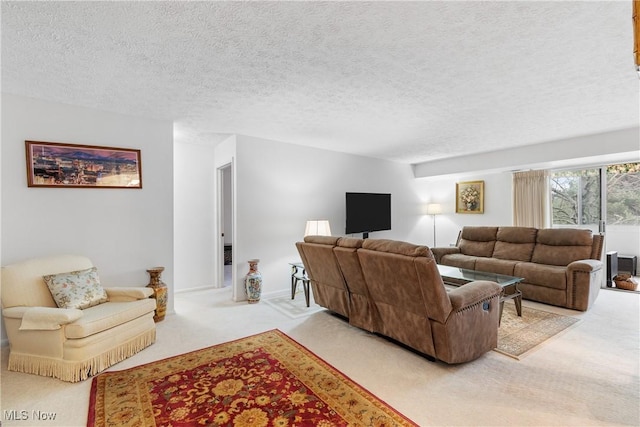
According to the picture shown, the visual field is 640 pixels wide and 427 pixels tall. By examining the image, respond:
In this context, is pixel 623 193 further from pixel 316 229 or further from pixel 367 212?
pixel 316 229

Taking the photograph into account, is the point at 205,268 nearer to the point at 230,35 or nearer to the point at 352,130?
the point at 352,130

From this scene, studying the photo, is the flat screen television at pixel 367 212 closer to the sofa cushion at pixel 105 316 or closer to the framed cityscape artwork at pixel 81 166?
the framed cityscape artwork at pixel 81 166

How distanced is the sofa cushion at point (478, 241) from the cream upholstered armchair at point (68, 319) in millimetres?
5265

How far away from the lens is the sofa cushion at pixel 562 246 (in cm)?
432

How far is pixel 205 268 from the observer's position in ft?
16.9

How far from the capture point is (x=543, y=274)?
4094mm

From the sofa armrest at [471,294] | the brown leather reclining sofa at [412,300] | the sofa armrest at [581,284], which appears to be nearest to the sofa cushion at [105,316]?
the brown leather reclining sofa at [412,300]

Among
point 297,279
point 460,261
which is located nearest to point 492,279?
point 460,261

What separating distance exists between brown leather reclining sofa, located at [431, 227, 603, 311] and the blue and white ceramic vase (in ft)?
11.1

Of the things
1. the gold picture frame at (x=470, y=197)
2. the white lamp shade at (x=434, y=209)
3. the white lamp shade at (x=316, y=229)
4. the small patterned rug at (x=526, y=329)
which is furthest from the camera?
the white lamp shade at (x=434, y=209)

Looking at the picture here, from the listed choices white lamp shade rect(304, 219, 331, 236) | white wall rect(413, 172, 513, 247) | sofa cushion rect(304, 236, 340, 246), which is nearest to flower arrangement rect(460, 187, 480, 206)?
white wall rect(413, 172, 513, 247)

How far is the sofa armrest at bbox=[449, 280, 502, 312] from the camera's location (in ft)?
7.70

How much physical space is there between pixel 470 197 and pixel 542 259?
2.68 m

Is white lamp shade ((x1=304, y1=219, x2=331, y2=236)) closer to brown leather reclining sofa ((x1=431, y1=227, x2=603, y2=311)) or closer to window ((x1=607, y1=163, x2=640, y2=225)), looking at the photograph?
brown leather reclining sofa ((x1=431, y1=227, x2=603, y2=311))
